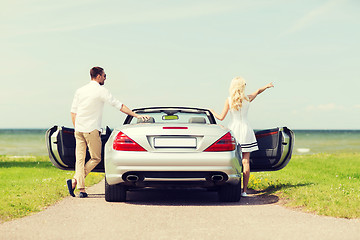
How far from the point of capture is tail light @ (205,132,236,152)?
708 centimetres

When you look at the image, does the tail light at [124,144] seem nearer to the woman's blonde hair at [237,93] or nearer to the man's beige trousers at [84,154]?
the man's beige trousers at [84,154]

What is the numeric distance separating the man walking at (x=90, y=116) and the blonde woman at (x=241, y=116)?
172 centimetres

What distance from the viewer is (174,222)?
5.88 meters

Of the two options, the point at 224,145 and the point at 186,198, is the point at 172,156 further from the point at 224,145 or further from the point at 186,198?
the point at 186,198

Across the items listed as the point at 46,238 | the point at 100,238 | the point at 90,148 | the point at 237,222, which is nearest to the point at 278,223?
the point at 237,222

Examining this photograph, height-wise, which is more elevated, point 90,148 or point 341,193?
point 90,148

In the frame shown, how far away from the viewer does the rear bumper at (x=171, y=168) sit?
6.95m

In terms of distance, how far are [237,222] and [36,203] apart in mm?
3366

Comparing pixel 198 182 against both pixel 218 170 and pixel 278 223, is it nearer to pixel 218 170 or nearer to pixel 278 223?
pixel 218 170

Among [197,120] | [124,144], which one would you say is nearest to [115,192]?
[124,144]

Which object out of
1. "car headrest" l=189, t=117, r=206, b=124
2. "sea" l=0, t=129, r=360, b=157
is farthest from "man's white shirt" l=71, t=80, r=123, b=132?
"sea" l=0, t=129, r=360, b=157

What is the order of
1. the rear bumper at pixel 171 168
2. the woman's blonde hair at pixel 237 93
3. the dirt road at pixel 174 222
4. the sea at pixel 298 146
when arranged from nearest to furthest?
the dirt road at pixel 174 222 < the rear bumper at pixel 171 168 < the woman's blonde hair at pixel 237 93 < the sea at pixel 298 146

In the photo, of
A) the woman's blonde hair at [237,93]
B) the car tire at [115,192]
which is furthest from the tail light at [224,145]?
the car tire at [115,192]

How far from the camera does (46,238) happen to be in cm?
505
